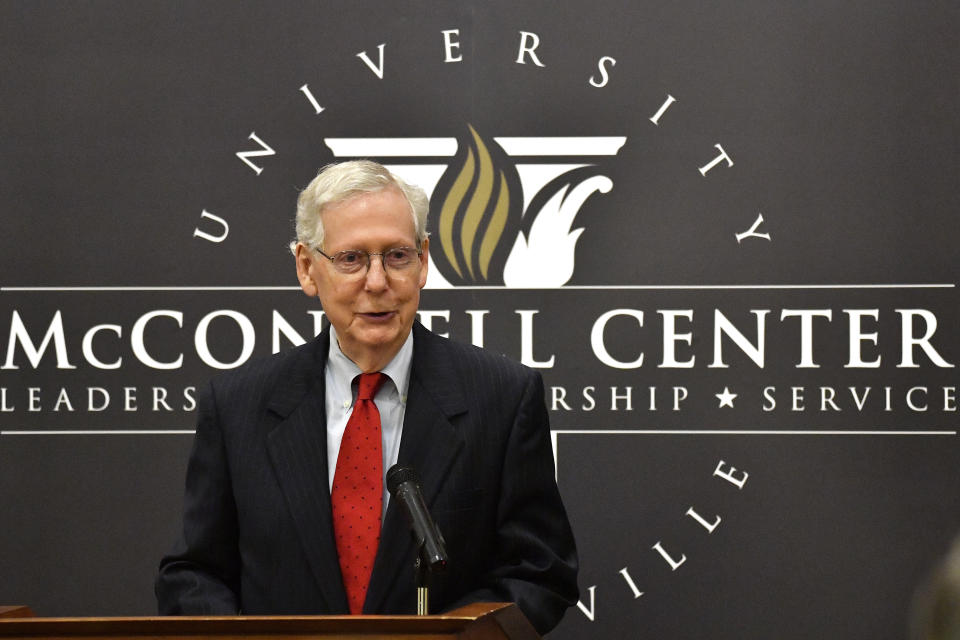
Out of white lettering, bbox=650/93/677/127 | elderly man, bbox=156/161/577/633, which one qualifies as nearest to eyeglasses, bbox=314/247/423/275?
elderly man, bbox=156/161/577/633

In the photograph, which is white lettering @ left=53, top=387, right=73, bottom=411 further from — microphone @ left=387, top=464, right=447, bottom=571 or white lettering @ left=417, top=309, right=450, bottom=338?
microphone @ left=387, top=464, right=447, bottom=571

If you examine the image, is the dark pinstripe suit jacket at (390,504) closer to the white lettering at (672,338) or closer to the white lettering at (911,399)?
the white lettering at (672,338)

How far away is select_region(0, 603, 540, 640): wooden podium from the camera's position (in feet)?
4.51

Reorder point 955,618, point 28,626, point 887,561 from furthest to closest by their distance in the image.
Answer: point 887,561, point 28,626, point 955,618

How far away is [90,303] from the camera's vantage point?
128 inches

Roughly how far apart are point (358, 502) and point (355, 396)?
0.71ft

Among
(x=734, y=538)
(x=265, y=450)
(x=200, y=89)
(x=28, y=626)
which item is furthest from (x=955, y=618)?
(x=200, y=89)

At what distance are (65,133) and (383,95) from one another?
924 mm

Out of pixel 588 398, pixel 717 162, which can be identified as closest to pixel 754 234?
pixel 717 162

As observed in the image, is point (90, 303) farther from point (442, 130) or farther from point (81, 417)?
point (442, 130)

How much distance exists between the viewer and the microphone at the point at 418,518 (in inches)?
58.5

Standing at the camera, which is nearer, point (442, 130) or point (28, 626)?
point (28, 626)

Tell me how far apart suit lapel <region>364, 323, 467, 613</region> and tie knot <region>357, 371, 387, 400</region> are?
0.20 ft

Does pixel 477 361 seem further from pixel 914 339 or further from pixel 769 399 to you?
pixel 914 339
